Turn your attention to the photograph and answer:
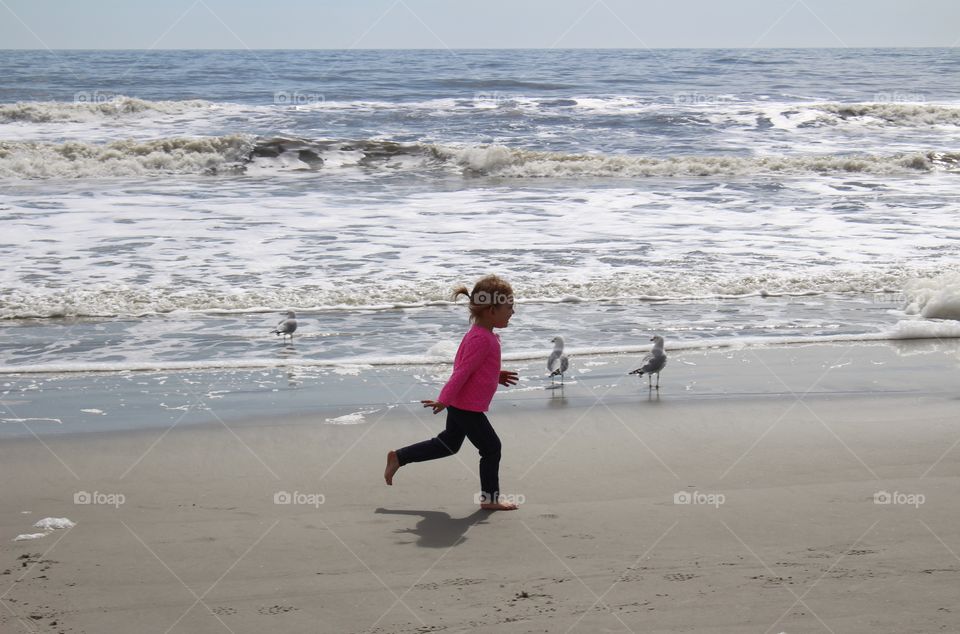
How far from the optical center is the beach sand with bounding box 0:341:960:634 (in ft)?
12.0

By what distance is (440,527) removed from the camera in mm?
4523

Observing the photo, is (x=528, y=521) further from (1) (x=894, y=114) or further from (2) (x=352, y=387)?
(1) (x=894, y=114)

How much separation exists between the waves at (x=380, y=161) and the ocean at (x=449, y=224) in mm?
80

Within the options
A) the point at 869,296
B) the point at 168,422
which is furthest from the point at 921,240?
the point at 168,422

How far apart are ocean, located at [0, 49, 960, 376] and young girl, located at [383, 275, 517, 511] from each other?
9.03ft

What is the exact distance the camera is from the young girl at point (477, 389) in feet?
16.1

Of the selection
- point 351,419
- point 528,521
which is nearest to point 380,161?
point 351,419

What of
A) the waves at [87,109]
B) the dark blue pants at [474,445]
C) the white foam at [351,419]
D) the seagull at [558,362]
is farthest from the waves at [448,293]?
the waves at [87,109]

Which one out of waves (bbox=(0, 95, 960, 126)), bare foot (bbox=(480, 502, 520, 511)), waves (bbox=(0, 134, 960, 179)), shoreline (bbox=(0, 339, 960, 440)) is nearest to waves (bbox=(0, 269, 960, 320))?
shoreline (bbox=(0, 339, 960, 440))

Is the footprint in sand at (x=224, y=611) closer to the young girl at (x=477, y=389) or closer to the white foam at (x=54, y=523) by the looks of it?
the white foam at (x=54, y=523)

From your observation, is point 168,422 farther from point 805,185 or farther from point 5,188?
point 805,185

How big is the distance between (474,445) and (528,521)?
58 cm

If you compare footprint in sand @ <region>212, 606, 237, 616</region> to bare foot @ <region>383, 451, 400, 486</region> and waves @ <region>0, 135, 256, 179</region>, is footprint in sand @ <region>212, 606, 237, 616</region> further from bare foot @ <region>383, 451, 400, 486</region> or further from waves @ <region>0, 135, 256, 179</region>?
waves @ <region>0, 135, 256, 179</region>

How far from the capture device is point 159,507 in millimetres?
4781
